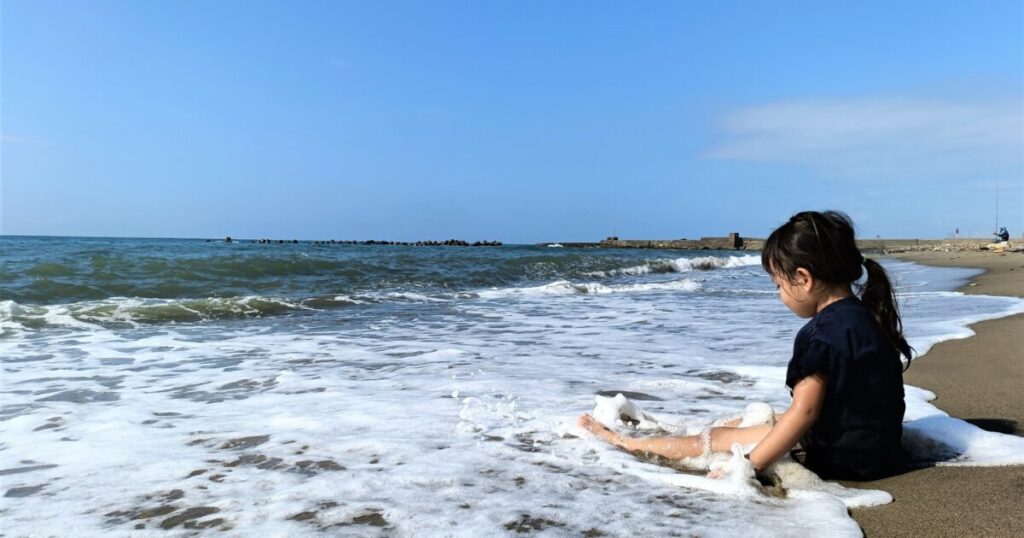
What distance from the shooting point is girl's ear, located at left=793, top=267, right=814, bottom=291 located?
234 cm

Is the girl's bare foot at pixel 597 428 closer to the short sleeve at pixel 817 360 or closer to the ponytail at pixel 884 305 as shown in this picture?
the short sleeve at pixel 817 360

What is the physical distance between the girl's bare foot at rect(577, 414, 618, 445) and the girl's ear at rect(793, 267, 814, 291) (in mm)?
981

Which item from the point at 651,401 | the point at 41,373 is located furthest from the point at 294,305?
the point at 651,401

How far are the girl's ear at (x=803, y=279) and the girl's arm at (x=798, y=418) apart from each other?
13.3 inches

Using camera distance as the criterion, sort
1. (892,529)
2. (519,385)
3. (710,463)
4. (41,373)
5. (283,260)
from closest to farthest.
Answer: (892,529) → (710,463) → (519,385) → (41,373) → (283,260)

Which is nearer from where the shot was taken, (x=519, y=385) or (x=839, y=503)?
(x=839, y=503)

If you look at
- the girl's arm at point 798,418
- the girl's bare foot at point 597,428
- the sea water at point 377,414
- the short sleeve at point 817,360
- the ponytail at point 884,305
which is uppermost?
the ponytail at point 884,305

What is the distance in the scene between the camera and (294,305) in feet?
29.3

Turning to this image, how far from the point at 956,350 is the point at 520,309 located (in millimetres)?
5350

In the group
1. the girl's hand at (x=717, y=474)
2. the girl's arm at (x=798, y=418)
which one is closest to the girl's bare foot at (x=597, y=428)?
the girl's hand at (x=717, y=474)

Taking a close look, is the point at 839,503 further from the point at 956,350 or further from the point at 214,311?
the point at 214,311

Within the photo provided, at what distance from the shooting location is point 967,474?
2.30 m

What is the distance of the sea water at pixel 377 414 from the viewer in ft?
6.75

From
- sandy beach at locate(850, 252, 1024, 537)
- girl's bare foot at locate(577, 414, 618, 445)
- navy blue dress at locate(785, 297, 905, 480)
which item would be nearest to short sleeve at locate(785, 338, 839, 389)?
navy blue dress at locate(785, 297, 905, 480)
